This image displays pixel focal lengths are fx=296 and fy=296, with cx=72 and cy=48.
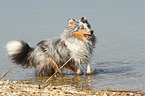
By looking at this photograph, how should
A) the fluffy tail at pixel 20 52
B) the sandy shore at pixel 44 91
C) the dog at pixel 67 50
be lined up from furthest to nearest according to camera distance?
the fluffy tail at pixel 20 52 < the dog at pixel 67 50 < the sandy shore at pixel 44 91

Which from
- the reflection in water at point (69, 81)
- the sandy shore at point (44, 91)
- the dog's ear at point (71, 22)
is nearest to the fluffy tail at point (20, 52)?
the reflection in water at point (69, 81)

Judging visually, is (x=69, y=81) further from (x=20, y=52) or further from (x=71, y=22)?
(x=20, y=52)

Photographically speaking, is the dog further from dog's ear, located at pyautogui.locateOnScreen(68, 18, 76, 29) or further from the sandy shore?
the sandy shore

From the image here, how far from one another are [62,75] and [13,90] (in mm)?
2341

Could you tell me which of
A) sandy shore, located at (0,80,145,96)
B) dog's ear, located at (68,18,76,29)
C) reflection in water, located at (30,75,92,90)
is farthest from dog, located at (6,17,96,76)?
sandy shore, located at (0,80,145,96)

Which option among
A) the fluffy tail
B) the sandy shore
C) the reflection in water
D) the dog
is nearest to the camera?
the sandy shore

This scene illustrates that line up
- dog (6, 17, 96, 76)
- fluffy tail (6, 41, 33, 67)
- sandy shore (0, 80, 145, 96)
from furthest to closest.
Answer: fluffy tail (6, 41, 33, 67), dog (6, 17, 96, 76), sandy shore (0, 80, 145, 96)

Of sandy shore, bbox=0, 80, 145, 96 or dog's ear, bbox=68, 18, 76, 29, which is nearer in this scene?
sandy shore, bbox=0, 80, 145, 96

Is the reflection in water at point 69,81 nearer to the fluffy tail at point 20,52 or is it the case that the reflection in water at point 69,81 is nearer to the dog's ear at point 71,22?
the fluffy tail at point 20,52

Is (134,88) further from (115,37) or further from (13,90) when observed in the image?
(115,37)

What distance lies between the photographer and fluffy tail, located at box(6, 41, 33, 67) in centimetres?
642

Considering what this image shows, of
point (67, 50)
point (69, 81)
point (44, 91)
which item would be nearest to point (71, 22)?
point (67, 50)

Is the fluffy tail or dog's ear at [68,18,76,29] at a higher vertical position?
dog's ear at [68,18,76,29]

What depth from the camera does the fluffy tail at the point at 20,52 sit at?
6424mm
